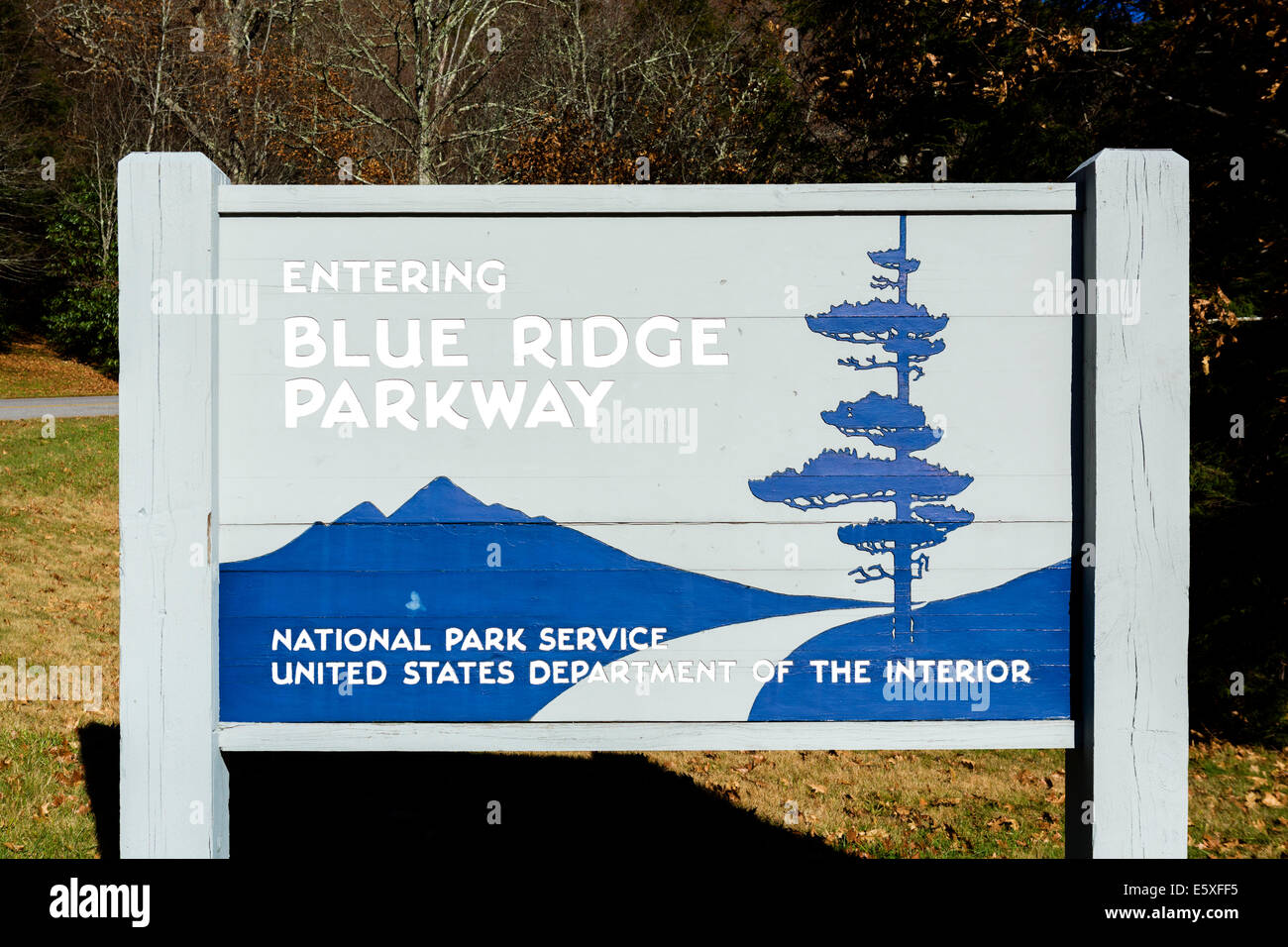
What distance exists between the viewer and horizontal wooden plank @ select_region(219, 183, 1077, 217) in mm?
2500

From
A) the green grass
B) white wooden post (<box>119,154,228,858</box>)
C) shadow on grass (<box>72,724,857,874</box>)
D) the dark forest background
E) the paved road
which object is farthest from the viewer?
the paved road

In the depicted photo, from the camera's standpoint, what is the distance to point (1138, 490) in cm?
247

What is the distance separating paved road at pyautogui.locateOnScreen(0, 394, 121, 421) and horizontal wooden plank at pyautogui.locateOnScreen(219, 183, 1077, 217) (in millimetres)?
16169

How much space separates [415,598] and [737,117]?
17779 millimetres

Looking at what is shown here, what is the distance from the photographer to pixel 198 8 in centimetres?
2016

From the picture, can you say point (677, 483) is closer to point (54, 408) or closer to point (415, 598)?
point (415, 598)

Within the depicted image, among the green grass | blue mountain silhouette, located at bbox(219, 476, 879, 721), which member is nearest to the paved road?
the green grass

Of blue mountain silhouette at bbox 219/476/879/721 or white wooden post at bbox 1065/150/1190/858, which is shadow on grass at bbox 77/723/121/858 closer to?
blue mountain silhouette at bbox 219/476/879/721

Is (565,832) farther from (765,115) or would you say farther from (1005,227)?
(765,115)

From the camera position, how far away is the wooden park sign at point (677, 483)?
2.51 metres

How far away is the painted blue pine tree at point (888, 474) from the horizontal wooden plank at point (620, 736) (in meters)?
0.28

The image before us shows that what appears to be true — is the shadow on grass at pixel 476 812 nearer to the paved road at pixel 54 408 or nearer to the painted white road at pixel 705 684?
the painted white road at pixel 705 684
